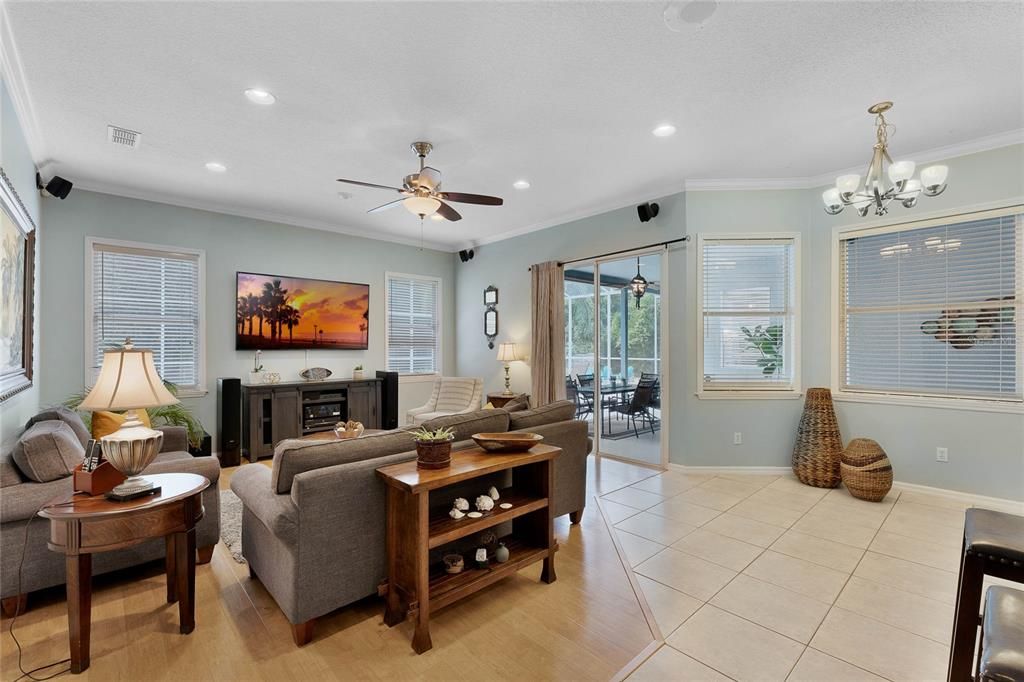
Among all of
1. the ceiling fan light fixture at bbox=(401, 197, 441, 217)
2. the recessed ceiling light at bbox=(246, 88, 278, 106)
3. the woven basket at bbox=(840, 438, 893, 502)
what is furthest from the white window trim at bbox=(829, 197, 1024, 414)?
the recessed ceiling light at bbox=(246, 88, 278, 106)

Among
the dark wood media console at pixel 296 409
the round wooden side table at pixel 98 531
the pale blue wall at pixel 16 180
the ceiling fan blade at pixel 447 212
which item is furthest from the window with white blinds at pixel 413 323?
the round wooden side table at pixel 98 531

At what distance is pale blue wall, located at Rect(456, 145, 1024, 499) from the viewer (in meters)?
3.67

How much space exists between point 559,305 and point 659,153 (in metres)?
2.31

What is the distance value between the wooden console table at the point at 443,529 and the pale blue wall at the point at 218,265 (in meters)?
4.17

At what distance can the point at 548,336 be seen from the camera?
19.1 feet

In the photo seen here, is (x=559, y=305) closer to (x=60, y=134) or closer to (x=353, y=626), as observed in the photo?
(x=353, y=626)

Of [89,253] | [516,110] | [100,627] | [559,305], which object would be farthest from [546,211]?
[100,627]

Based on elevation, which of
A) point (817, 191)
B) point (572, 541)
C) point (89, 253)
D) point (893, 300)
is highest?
point (817, 191)

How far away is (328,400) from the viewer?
18.9 ft

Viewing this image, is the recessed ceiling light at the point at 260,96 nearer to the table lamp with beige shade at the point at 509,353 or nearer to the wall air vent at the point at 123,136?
the wall air vent at the point at 123,136

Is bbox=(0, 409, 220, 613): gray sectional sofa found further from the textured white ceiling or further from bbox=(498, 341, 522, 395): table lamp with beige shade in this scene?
bbox=(498, 341, 522, 395): table lamp with beige shade

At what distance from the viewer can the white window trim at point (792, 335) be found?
4566mm

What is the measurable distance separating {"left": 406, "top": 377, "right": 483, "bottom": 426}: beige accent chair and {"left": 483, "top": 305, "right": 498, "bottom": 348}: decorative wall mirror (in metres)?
0.86

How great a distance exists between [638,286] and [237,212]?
184 inches
